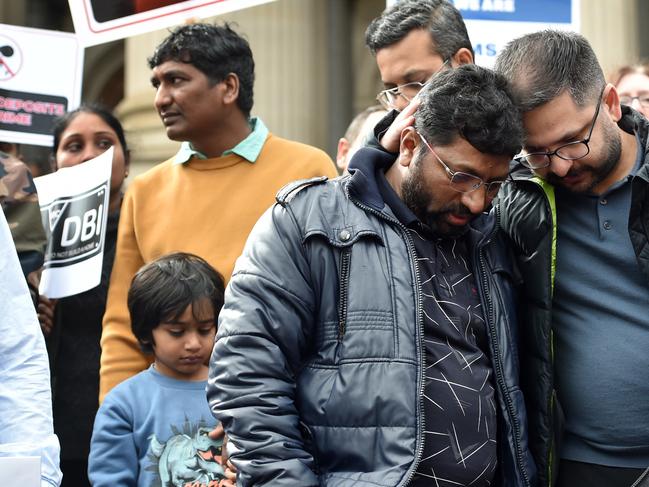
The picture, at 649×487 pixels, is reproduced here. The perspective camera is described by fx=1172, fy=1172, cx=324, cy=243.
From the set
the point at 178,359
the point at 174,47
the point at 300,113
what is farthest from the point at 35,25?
the point at 178,359

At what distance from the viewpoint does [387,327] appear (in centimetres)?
279

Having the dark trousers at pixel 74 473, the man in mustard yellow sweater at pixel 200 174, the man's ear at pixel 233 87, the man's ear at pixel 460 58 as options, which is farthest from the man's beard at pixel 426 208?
the dark trousers at pixel 74 473

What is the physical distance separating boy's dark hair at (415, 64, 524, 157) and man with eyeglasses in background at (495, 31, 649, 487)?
0.24 metres

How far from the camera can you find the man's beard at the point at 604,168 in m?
3.20

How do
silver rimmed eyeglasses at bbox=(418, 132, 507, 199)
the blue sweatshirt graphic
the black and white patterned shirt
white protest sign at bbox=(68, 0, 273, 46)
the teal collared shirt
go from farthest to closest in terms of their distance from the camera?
white protest sign at bbox=(68, 0, 273, 46) → the teal collared shirt → the blue sweatshirt graphic → silver rimmed eyeglasses at bbox=(418, 132, 507, 199) → the black and white patterned shirt

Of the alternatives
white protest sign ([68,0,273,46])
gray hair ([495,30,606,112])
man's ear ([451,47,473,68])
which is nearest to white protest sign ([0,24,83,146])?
white protest sign ([68,0,273,46])

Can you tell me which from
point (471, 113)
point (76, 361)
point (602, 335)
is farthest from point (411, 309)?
point (76, 361)

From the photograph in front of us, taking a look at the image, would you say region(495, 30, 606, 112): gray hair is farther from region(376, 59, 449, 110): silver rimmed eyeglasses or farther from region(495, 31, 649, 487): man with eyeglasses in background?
region(376, 59, 449, 110): silver rimmed eyeglasses

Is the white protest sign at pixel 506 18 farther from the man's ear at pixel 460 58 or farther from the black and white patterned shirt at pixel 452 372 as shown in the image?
the black and white patterned shirt at pixel 452 372

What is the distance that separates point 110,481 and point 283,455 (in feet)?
3.68

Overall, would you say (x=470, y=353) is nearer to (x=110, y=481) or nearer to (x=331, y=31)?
(x=110, y=481)

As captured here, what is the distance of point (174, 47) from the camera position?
4289 millimetres

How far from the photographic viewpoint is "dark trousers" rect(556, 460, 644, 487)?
3.11 m

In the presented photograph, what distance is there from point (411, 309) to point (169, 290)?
1.26 m
